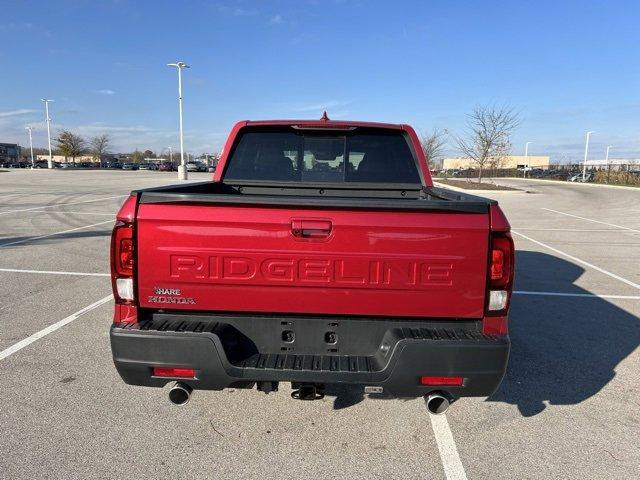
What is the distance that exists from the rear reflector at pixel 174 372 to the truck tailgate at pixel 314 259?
36cm

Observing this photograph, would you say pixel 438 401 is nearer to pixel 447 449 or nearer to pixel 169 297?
pixel 447 449

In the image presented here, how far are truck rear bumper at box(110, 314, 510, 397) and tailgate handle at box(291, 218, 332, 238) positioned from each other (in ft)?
1.67

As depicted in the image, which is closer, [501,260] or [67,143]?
[501,260]

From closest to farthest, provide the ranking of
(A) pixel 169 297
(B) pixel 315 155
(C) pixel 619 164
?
(A) pixel 169 297, (B) pixel 315 155, (C) pixel 619 164

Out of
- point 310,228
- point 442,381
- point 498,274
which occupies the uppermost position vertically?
point 310,228

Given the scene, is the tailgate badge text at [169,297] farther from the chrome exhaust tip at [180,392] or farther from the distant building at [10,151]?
the distant building at [10,151]

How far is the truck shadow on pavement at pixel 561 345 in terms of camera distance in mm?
3561

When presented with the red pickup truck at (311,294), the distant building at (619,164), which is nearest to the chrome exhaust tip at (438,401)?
the red pickup truck at (311,294)

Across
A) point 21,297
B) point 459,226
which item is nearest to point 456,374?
point 459,226

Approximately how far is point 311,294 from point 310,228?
377 mm

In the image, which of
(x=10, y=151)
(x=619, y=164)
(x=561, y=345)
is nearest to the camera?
(x=561, y=345)

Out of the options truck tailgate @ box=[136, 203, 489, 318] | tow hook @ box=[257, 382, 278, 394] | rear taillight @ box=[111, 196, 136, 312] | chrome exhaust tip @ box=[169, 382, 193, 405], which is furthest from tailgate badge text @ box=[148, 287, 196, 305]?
tow hook @ box=[257, 382, 278, 394]

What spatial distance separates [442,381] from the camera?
2428 mm

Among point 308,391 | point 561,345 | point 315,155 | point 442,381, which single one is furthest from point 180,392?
point 561,345
